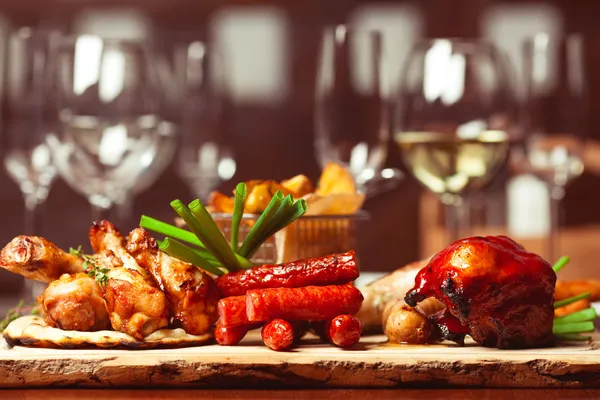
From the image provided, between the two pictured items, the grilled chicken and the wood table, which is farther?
the grilled chicken

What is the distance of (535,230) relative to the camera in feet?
15.1

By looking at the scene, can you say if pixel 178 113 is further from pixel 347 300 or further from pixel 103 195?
pixel 347 300

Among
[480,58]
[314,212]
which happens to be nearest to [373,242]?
[480,58]

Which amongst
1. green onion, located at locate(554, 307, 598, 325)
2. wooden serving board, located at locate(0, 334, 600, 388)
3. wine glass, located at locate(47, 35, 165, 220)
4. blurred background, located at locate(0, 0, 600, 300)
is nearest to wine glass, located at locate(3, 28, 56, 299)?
wine glass, located at locate(47, 35, 165, 220)

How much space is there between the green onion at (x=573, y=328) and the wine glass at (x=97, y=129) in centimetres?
120

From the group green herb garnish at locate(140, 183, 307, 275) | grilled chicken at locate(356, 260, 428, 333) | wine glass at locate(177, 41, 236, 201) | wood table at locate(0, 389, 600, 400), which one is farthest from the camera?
wine glass at locate(177, 41, 236, 201)

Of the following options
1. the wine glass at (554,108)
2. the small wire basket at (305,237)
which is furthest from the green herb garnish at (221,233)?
the wine glass at (554,108)

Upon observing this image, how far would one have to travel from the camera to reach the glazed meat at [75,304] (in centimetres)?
144

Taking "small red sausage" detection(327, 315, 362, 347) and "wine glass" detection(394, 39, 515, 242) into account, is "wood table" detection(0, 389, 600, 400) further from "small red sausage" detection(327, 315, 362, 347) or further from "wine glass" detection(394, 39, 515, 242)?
"wine glass" detection(394, 39, 515, 242)

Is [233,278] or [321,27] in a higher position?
[321,27]

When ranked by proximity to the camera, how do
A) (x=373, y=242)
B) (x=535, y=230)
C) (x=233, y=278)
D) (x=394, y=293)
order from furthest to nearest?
(x=373, y=242) → (x=535, y=230) → (x=394, y=293) → (x=233, y=278)

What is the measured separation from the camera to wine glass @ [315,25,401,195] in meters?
2.21

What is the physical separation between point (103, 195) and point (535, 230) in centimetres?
258

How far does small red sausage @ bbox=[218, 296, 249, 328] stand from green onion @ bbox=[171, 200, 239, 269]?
12 centimetres
